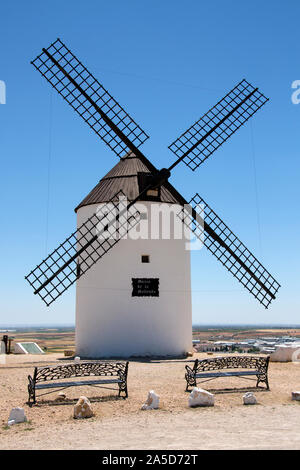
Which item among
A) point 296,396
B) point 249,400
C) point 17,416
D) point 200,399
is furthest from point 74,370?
point 296,396

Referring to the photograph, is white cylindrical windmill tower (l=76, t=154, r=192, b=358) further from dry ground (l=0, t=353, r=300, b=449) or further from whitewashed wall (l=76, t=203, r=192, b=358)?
dry ground (l=0, t=353, r=300, b=449)

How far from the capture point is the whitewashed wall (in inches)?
710

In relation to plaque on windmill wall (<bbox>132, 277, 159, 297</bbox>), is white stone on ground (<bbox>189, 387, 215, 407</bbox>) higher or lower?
lower

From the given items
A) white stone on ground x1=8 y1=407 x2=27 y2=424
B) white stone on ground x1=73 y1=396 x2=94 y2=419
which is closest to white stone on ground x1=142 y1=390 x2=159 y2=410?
white stone on ground x1=73 y1=396 x2=94 y2=419

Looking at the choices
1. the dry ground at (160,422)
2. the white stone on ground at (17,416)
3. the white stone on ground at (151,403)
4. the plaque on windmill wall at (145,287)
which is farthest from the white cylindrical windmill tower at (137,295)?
the white stone on ground at (17,416)

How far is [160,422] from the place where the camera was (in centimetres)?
742

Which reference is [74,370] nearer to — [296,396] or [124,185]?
[296,396]

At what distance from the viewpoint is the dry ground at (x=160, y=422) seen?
242 inches

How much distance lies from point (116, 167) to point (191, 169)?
3.60m

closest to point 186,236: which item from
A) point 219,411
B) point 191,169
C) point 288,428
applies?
point 191,169

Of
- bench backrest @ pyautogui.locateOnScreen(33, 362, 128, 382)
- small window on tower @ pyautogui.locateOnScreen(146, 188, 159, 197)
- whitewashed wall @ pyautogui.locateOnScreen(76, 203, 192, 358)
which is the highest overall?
small window on tower @ pyautogui.locateOnScreen(146, 188, 159, 197)

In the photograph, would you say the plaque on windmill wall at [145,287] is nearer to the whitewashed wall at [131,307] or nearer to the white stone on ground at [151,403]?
the whitewashed wall at [131,307]

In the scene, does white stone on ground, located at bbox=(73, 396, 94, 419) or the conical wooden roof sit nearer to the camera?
white stone on ground, located at bbox=(73, 396, 94, 419)

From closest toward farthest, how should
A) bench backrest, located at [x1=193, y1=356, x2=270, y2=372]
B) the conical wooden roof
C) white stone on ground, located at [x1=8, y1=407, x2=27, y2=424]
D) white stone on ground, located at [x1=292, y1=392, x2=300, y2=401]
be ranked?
white stone on ground, located at [x1=8, y1=407, x2=27, y2=424]
white stone on ground, located at [x1=292, y1=392, x2=300, y2=401]
bench backrest, located at [x1=193, y1=356, x2=270, y2=372]
the conical wooden roof
